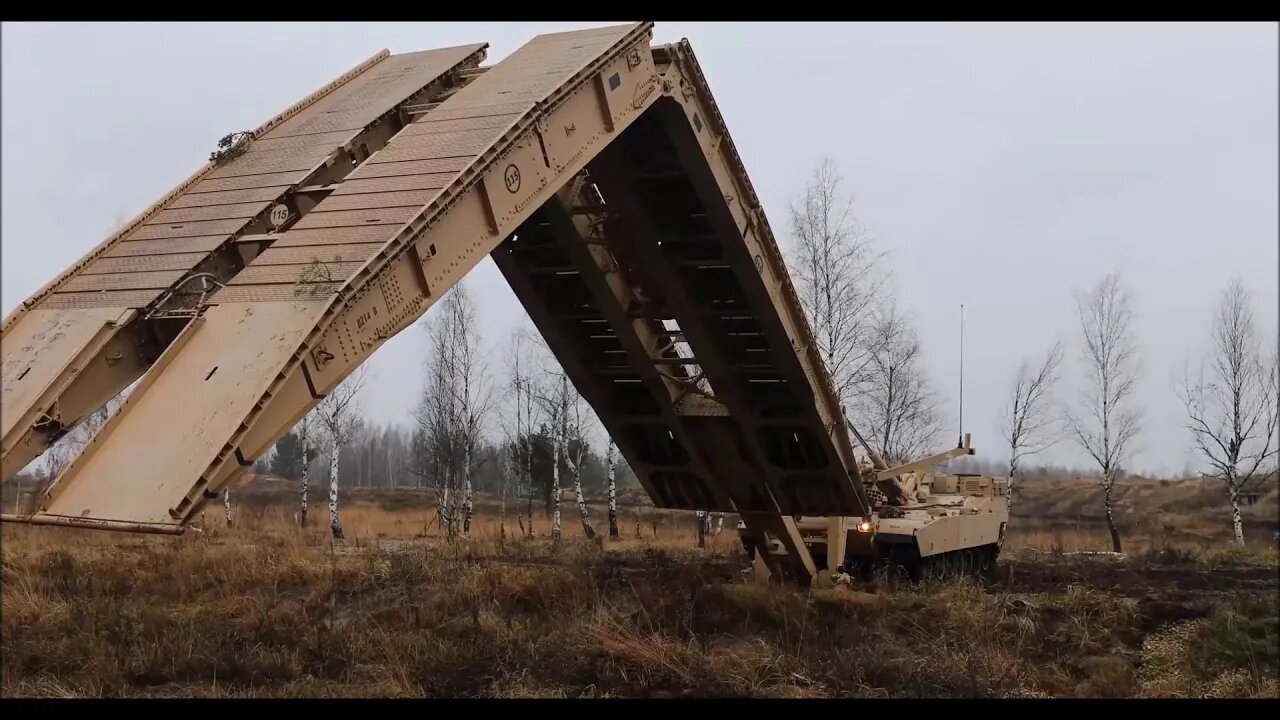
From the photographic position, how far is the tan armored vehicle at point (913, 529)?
12195 mm

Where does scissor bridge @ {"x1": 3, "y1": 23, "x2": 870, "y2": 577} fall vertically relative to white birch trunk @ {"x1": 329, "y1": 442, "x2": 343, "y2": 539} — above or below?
above

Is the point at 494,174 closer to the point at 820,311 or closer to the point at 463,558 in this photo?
the point at 463,558

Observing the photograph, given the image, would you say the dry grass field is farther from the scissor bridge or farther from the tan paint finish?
the tan paint finish

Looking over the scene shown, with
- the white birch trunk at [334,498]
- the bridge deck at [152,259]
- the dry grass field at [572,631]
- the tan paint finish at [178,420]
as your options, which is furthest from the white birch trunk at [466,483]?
the tan paint finish at [178,420]

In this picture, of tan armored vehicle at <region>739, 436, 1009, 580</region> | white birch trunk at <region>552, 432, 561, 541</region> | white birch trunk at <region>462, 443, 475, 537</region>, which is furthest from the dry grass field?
white birch trunk at <region>462, 443, 475, 537</region>

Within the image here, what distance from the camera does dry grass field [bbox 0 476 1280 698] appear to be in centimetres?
803

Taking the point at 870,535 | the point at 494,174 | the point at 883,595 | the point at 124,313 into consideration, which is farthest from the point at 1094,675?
the point at 124,313

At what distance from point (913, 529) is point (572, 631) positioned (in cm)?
541

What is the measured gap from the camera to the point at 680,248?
940cm

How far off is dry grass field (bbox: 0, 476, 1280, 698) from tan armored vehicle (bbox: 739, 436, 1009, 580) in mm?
642

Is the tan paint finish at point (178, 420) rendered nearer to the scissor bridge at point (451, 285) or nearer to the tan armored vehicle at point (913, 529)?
the scissor bridge at point (451, 285)

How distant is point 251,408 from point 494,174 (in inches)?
91.8

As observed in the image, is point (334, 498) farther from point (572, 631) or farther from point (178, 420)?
point (178, 420)

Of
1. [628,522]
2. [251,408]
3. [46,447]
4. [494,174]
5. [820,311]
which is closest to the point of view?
[251,408]
